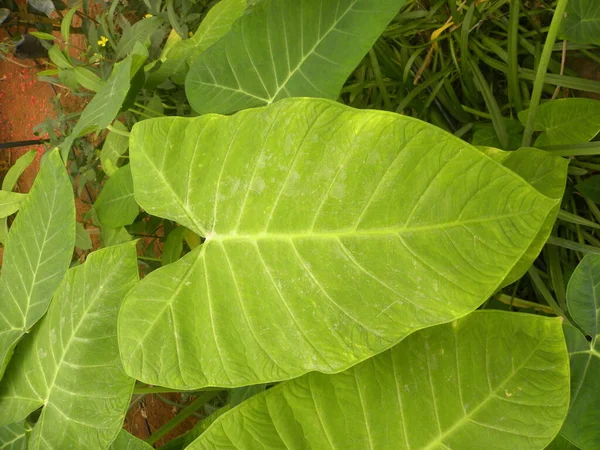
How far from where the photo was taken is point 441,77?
1.19 meters

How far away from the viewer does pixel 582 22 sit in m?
0.94

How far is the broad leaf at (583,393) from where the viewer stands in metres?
0.69

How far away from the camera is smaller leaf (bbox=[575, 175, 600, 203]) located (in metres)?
0.99

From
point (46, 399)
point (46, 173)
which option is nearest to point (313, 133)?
point (46, 173)

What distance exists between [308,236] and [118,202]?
0.79 metres

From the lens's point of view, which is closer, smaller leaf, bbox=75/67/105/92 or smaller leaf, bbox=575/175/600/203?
smaller leaf, bbox=575/175/600/203

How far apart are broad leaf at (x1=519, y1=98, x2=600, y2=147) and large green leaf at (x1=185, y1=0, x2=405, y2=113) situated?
0.35 meters

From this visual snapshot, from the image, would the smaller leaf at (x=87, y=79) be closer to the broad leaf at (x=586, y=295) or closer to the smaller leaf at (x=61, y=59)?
the smaller leaf at (x=61, y=59)

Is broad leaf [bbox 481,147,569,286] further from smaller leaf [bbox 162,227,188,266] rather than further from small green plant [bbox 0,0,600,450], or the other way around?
smaller leaf [bbox 162,227,188,266]

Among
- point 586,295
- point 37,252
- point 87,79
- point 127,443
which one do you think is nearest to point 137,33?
point 87,79

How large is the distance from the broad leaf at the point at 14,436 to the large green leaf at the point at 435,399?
57 cm

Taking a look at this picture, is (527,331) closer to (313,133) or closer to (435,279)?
(435,279)

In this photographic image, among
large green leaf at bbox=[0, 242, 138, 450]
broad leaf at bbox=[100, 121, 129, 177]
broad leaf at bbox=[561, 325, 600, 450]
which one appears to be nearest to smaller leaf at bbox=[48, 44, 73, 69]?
broad leaf at bbox=[100, 121, 129, 177]

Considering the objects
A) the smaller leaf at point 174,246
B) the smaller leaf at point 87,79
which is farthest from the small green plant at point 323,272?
the smaller leaf at point 87,79
